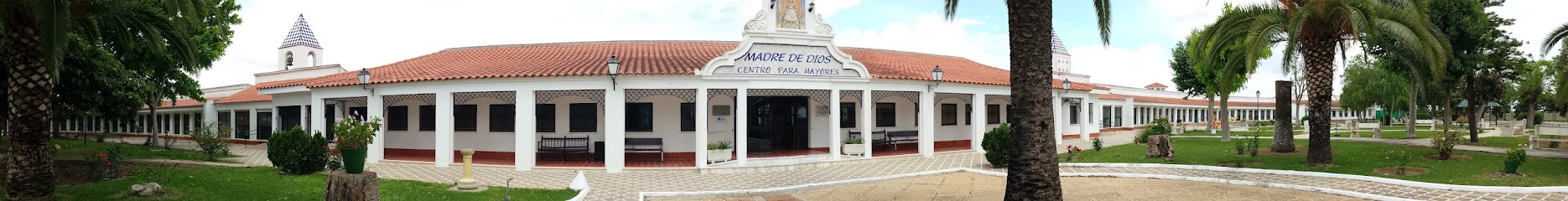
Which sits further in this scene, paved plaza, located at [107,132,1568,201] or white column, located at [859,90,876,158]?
white column, located at [859,90,876,158]

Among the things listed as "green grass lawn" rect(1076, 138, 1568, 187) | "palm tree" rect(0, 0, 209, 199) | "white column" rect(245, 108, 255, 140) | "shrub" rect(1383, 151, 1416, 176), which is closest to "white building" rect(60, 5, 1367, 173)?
"green grass lawn" rect(1076, 138, 1568, 187)

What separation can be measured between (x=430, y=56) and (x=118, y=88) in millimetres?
7123

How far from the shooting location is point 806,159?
59.9 feet

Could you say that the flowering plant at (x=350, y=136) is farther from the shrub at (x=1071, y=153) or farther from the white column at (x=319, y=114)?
the shrub at (x=1071, y=153)

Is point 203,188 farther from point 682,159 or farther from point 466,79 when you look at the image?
point 682,159

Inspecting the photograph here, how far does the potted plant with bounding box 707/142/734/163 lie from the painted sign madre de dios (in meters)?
1.48

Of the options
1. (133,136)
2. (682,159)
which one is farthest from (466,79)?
(133,136)

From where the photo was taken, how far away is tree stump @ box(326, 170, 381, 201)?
30.9 feet

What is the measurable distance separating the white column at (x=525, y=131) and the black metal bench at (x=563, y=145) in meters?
1.33

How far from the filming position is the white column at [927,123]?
64.8ft

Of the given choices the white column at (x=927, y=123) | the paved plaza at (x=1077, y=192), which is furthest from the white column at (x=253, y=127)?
the paved plaza at (x=1077, y=192)

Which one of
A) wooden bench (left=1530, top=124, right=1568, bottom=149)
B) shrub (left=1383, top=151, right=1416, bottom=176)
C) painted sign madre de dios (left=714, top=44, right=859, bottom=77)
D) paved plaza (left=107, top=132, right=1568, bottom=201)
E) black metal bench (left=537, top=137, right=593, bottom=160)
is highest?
painted sign madre de dios (left=714, top=44, right=859, bottom=77)

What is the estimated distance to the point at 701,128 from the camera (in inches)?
671

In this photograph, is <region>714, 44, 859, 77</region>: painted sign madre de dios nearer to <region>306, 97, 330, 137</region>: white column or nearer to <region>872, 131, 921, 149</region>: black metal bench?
<region>872, 131, 921, 149</region>: black metal bench
